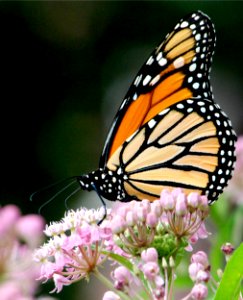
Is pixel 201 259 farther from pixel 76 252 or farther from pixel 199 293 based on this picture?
pixel 76 252

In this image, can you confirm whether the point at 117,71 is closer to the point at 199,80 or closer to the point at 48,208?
the point at 48,208

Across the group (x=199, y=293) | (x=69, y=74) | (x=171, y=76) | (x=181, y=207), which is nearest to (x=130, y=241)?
(x=181, y=207)

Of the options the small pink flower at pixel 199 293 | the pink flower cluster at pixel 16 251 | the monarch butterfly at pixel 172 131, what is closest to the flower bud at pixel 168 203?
the small pink flower at pixel 199 293

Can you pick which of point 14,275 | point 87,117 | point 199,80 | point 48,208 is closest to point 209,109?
point 199,80

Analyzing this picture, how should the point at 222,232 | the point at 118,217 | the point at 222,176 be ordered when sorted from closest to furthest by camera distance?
the point at 118,217, the point at 222,176, the point at 222,232

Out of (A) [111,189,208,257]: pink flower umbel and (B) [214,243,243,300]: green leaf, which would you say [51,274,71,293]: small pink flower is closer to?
(A) [111,189,208,257]: pink flower umbel

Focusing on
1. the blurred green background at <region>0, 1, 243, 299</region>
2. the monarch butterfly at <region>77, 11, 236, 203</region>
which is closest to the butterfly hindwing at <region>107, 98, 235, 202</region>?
the monarch butterfly at <region>77, 11, 236, 203</region>
